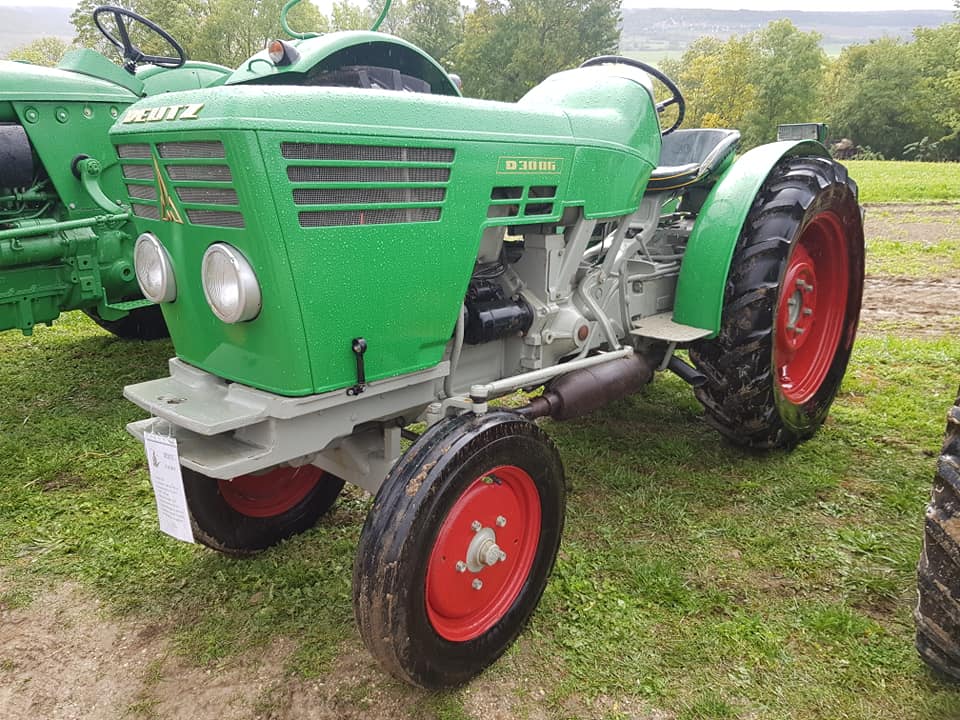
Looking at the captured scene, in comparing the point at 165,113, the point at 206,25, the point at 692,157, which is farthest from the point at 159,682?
the point at 206,25

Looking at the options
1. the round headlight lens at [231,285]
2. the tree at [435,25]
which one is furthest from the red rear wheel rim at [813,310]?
the tree at [435,25]

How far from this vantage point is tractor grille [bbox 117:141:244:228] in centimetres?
164

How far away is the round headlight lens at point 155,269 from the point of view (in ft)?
6.34

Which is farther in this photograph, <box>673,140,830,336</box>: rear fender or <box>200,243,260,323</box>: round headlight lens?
<box>673,140,830,336</box>: rear fender

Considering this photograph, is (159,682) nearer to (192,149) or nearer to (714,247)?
(192,149)

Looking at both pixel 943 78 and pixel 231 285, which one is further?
pixel 943 78

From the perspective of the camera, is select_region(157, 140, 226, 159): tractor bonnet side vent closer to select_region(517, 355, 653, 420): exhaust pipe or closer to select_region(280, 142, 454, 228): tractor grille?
select_region(280, 142, 454, 228): tractor grille

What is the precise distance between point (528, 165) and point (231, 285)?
0.92 meters

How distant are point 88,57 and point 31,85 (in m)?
0.56

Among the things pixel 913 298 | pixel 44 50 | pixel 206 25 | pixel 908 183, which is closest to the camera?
pixel 913 298

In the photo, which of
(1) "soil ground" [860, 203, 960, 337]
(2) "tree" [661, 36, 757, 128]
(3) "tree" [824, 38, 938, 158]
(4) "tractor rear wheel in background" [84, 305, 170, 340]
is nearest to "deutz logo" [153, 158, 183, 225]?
(4) "tractor rear wheel in background" [84, 305, 170, 340]

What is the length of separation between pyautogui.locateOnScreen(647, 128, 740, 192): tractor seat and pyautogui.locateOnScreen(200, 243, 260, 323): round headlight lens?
6.28ft

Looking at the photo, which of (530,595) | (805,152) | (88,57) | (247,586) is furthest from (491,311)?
(88,57)

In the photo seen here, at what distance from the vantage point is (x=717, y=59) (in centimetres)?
4753
